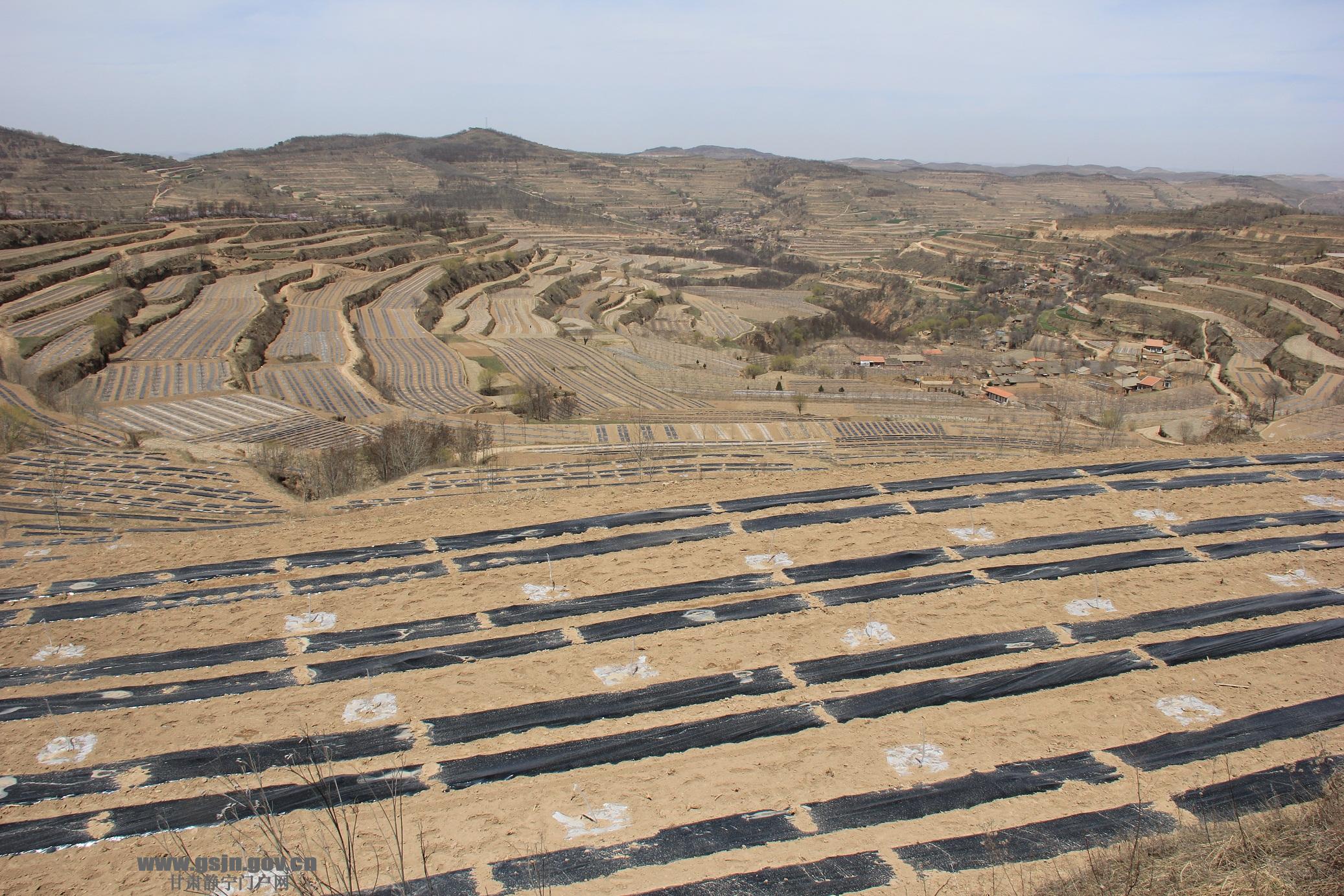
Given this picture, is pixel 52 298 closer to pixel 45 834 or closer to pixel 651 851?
pixel 45 834

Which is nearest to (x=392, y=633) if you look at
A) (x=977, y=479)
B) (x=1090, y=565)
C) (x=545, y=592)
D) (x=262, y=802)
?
(x=545, y=592)

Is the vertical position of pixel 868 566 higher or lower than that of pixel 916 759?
higher

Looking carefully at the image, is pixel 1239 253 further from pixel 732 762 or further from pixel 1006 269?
pixel 732 762

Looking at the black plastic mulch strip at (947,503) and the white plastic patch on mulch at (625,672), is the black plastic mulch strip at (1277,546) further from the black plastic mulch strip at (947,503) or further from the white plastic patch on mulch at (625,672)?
the white plastic patch on mulch at (625,672)

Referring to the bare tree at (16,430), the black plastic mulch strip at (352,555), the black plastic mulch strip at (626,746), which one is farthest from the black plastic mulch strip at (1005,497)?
the bare tree at (16,430)

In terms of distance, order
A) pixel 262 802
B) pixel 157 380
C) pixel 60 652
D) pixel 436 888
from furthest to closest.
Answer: pixel 157 380 < pixel 60 652 < pixel 262 802 < pixel 436 888

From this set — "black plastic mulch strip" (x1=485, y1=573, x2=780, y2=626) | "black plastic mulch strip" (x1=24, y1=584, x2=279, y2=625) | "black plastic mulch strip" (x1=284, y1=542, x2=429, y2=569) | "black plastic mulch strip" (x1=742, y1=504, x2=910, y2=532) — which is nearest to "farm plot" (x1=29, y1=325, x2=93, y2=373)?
"black plastic mulch strip" (x1=24, y1=584, x2=279, y2=625)
